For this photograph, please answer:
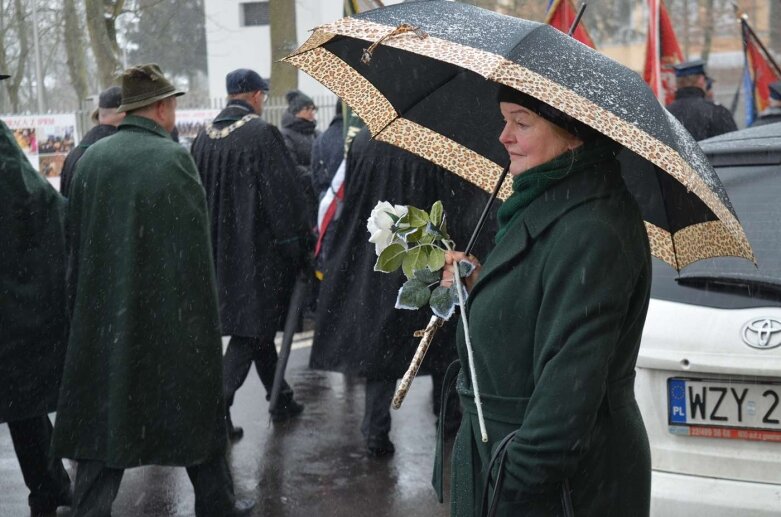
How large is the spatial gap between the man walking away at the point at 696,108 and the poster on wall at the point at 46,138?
28.8ft

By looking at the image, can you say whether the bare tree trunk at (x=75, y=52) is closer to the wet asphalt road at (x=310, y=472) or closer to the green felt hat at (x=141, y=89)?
the wet asphalt road at (x=310, y=472)

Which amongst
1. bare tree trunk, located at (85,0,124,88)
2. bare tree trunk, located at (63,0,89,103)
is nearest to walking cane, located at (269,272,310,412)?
bare tree trunk, located at (85,0,124,88)

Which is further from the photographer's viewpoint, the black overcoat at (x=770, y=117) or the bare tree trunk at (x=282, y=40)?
the bare tree trunk at (x=282, y=40)

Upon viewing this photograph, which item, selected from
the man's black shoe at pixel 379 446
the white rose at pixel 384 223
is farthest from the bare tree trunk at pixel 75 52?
the white rose at pixel 384 223

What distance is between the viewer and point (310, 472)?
6.05 metres

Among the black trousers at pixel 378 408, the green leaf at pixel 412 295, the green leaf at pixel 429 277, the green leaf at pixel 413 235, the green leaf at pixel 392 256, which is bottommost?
the black trousers at pixel 378 408

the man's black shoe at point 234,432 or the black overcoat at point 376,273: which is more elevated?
the black overcoat at point 376,273

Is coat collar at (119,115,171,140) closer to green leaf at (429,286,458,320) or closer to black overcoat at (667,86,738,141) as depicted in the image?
green leaf at (429,286,458,320)

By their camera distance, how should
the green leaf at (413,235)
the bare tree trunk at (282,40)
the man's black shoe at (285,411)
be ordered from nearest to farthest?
1. the green leaf at (413,235)
2. the man's black shoe at (285,411)
3. the bare tree trunk at (282,40)

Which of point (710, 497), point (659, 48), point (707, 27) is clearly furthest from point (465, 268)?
point (707, 27)

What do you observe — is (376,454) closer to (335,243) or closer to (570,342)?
(335,243)

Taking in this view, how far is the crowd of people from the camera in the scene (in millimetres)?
2488

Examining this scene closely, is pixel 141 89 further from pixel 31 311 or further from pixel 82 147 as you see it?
pixel 82 147

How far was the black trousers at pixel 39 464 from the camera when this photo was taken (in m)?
5.29
